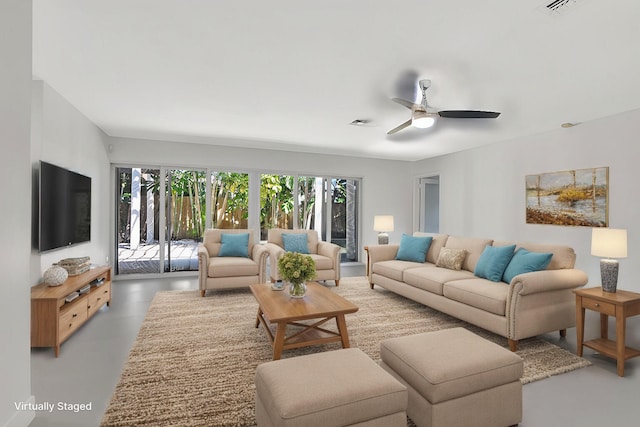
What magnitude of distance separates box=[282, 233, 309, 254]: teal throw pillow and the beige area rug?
3.72 ft

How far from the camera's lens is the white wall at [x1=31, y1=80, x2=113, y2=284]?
3.16m

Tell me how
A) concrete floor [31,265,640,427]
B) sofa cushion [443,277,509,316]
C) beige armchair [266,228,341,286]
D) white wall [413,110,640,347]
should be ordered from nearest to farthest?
concrete floor [31,265,640,427], sofa cushion [443,277,509,316], white wall [413,110,640,347], beige armchair [266,228,341,286]

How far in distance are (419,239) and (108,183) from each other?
5272mm

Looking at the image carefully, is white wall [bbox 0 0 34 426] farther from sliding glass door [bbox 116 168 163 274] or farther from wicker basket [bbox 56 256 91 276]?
sliding glass door [bbox 116 168 163 274]

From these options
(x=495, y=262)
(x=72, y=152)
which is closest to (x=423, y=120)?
(x=495, y=262)

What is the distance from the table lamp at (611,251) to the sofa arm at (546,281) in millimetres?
239

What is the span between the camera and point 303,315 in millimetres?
2566

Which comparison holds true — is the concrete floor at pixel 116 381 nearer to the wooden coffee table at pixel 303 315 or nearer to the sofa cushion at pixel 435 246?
the wooden coffee table at pixel 303 315

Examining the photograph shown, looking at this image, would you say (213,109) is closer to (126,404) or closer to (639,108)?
(126,404)

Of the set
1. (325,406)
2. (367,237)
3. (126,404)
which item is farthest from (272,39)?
(367,237)

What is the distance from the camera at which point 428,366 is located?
1725mm

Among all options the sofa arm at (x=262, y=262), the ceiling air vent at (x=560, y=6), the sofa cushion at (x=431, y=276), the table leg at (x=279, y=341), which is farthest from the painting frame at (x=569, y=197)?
the table leg at (x=279, y=341)

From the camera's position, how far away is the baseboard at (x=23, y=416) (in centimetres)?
172

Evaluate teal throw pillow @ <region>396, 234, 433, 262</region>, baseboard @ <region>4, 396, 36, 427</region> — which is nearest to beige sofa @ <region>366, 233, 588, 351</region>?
teal throw pillow @ <region>396, 234, 433, 262</region>
